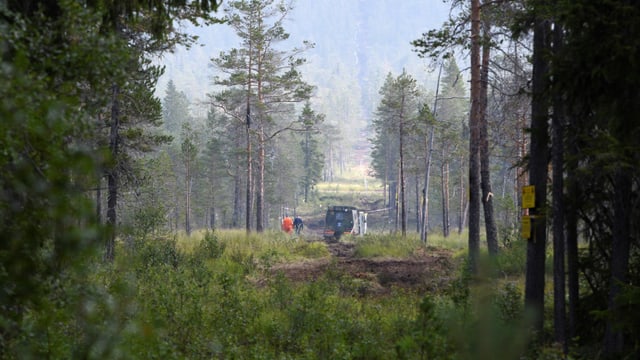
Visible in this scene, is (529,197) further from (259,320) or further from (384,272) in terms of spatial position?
(384,272)

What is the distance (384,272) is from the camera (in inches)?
682

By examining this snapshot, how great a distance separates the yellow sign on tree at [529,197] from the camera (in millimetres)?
8227

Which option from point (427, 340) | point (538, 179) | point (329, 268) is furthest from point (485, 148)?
point (427, 340)

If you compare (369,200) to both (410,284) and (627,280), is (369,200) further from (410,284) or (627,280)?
(627,280)

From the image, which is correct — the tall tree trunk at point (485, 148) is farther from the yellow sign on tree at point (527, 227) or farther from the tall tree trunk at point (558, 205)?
the tall tree trunk at point (558, 205)

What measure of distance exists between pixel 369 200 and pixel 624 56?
8620cm

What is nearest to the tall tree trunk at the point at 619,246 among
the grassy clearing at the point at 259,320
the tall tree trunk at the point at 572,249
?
the tall tree trunk at the point at 572,249

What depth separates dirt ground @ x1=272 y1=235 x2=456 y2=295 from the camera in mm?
14602

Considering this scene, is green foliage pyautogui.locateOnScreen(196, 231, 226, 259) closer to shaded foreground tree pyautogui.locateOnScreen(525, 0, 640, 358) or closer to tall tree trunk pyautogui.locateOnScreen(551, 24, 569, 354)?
shaded foreground tree pyautogui.locateOnScreen(525, 0, 640, 358)

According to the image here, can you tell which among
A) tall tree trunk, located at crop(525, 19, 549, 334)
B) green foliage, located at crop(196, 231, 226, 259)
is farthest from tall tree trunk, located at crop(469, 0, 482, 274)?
green foliage, located at crop(196, 231, 226, 259)

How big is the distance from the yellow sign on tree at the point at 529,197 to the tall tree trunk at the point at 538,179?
0.09 metres

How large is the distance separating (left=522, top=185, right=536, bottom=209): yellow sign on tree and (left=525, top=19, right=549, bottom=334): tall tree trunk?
89 millimetres

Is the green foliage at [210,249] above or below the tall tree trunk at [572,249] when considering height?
below

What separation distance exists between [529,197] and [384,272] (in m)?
9.43
